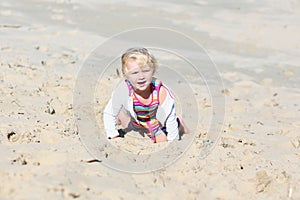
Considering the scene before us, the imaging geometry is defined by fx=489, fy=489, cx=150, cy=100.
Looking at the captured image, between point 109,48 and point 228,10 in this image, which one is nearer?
point 109,48

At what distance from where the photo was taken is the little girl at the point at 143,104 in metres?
3.61

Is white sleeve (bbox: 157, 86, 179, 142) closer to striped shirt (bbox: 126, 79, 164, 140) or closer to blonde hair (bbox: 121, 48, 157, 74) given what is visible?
striped shirt (bbox: 126, 79, 164, 140)

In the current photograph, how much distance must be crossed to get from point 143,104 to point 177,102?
1.41 meters

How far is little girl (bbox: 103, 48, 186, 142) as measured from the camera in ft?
11.8

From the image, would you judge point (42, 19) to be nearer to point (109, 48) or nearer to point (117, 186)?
point (109, 48)

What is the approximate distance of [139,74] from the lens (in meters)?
3.58

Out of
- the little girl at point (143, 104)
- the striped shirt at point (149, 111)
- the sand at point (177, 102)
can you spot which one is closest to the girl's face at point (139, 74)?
the little girl at point (143, 104)

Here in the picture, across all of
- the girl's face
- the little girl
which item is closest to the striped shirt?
the little girl

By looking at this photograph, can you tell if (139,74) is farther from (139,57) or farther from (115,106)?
(115,106)

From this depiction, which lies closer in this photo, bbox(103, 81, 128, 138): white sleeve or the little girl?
the little girl

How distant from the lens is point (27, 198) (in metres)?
2.38

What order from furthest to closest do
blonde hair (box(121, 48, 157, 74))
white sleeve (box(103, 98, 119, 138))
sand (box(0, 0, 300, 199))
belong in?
white sleeve (box(103, 98, 119, 138))
blonde hair (box(121, 48, 157, 74))
sand (box(0, 0, 300, 199))

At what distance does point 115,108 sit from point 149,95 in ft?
0.95

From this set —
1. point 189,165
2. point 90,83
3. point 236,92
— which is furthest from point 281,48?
point 189,165
